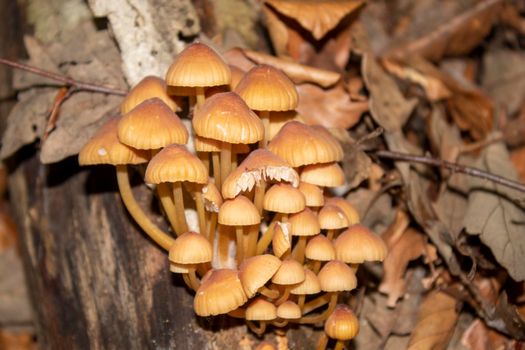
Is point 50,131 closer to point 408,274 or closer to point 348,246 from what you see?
point 348,246

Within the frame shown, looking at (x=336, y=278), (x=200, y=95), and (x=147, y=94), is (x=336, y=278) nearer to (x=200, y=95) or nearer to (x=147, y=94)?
(x=200, y=95)

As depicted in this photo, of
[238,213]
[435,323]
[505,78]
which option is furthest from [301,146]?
[505,78]

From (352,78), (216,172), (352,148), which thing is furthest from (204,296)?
(352,78)

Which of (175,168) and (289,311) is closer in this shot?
(175,168)

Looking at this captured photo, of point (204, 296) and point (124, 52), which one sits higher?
point (124, 52)

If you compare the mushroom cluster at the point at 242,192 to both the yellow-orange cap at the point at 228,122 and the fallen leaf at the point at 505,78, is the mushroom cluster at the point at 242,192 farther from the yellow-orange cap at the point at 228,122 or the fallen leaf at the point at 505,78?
the fallen leaf at the point at 505,78

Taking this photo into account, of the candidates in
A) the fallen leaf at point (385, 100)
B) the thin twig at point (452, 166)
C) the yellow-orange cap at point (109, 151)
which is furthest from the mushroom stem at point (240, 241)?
the fallen leaf at point (385, 100)
